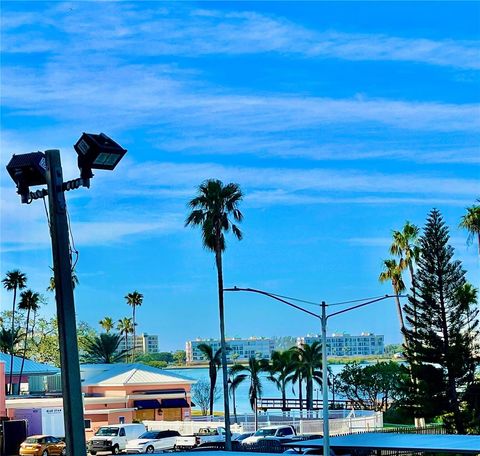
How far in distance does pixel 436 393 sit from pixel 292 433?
439 inches

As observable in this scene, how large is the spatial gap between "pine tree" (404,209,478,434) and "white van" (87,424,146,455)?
17.7 metres

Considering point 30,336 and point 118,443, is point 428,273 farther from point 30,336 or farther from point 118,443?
point 30,336

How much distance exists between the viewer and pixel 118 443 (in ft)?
162

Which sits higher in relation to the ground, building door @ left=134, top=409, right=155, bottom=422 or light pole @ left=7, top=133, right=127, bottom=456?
light pole @ left=7, top=133, right=127, bottom=456

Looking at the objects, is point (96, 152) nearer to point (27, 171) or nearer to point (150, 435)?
point (27, 171)

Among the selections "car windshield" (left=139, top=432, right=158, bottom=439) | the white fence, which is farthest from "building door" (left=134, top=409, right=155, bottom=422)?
"car windshield" (left=139, top=432, right=158, bottom=439)

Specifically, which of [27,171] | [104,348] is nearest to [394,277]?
[104,348]

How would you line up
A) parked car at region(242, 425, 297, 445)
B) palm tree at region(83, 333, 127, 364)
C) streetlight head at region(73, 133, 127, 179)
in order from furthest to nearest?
palm tree at region(83, 333, 127, 364)
parked car at region(242, 425, 297, 445)
streetlight head at region(73, 133, 127, 179)

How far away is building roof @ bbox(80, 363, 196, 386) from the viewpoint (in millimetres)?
64750

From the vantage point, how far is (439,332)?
57469mm

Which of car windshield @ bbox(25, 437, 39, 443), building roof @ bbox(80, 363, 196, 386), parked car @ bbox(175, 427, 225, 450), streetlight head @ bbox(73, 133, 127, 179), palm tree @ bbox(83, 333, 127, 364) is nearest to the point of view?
streetlight head @ bbox(73, 133, 127, 179)

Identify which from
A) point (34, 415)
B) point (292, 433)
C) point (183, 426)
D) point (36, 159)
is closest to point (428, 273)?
point (292, 433)

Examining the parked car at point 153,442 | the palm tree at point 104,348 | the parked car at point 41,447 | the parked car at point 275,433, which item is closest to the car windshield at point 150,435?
the parked car at point 153,442

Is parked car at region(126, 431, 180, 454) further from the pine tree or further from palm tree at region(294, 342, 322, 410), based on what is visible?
→ palm tree at region(294, 342, 322, 410)
